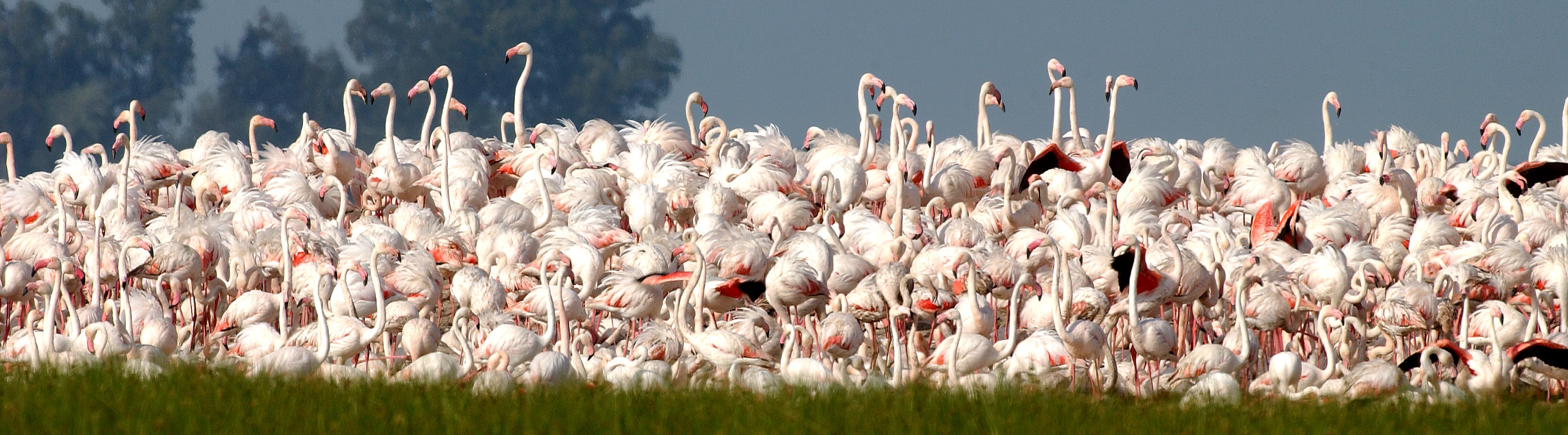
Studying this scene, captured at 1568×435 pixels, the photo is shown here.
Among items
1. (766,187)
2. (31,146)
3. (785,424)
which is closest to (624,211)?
(766,187)

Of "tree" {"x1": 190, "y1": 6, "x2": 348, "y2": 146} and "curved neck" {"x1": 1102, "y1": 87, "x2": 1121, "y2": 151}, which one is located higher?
"tree" {"x1": 190, "y1": 6, "x2": 348, "y2": 146}

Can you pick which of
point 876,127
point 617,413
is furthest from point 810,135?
point 617,413

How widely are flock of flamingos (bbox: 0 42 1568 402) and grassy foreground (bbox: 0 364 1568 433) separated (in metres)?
0.59

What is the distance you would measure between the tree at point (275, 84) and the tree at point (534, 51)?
5.16 feet

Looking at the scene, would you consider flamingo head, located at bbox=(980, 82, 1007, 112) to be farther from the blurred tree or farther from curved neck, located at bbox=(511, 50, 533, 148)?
the blurred tree

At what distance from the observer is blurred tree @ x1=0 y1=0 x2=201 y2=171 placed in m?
51.2

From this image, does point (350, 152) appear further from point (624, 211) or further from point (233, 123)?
point (233, 123)

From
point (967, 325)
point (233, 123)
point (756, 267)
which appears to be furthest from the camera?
point (233, 123)

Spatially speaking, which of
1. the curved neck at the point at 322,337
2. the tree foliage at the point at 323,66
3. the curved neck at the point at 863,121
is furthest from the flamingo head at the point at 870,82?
the tree foliage at the point at 323,66

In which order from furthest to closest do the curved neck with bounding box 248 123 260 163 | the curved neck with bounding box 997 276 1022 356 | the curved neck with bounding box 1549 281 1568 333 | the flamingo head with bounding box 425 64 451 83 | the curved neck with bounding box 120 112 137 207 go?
the curved neck with bounding box 248 123 260 163 → the flamingo head with bounding box 425 64 451 83 → the curved neck with bounding box 120 112 137 207 → the curved neck with bounding box 1549 281 1568 333 → the curved neck with bounding box 997 276 1022 356

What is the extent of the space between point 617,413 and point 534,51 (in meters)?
Result: 49.9

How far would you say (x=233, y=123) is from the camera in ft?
174

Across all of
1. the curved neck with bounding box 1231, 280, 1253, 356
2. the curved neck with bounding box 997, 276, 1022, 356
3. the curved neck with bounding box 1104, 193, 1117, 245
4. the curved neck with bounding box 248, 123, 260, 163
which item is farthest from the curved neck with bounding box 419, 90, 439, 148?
the curved neck with bounding box 1231, 280, 1253, 356

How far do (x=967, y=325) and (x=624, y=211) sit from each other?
406 centimetres
